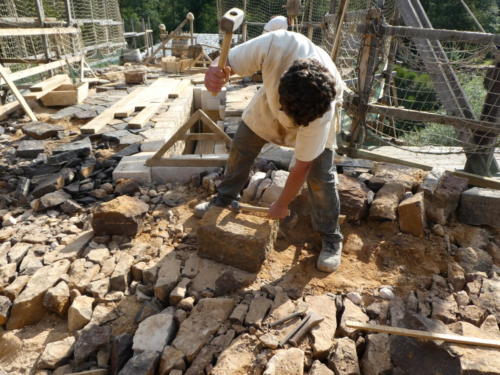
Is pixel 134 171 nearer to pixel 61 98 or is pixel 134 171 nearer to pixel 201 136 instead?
pixel 201 136

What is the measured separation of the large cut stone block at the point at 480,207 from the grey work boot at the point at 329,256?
1298 millimetres

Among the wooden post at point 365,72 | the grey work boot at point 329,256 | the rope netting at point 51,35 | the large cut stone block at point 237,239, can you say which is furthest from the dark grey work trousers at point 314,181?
the rope netting at point 51,35

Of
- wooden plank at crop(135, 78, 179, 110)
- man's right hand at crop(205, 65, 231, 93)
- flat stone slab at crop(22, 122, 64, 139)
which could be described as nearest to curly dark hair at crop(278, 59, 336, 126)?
man's right hand at crop(205, 65, 231, 93)

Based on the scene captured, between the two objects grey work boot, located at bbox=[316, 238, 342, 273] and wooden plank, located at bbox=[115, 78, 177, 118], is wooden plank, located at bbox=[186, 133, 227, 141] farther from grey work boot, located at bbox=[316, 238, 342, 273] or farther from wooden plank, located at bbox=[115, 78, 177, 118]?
wooden plank, located at bbox=[115, 78, 177, 118]

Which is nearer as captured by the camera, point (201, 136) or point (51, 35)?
point (201, 136)

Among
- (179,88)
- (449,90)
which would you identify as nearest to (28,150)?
(179,88)

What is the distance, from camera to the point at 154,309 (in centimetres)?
224

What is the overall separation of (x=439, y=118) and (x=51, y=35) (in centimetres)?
886

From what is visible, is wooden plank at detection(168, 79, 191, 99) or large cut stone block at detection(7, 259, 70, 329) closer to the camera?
large cut stone block at detection(7, 259, 70, 329)

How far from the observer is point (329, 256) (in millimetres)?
2582

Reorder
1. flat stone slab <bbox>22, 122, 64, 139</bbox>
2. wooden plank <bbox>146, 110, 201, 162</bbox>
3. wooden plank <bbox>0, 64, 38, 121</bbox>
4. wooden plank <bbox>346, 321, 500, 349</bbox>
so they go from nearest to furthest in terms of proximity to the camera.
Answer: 1. wooden plank <bbox>346, 321, 500, 349</bbox>
2. wooden plank <bbox>146, 110, 201, 162</bbox>
3. flat stone slab <bbox>22, 122, 64, 139</bbox>
4. wooden plank <bbox>0, 64, 38, 121</bbox>

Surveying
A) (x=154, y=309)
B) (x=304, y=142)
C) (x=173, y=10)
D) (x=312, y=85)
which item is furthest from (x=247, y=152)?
(x=173, y=10)

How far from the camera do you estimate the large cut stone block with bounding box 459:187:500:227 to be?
3035mm

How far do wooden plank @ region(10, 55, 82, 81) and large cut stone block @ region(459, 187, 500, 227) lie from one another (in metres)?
6.38
